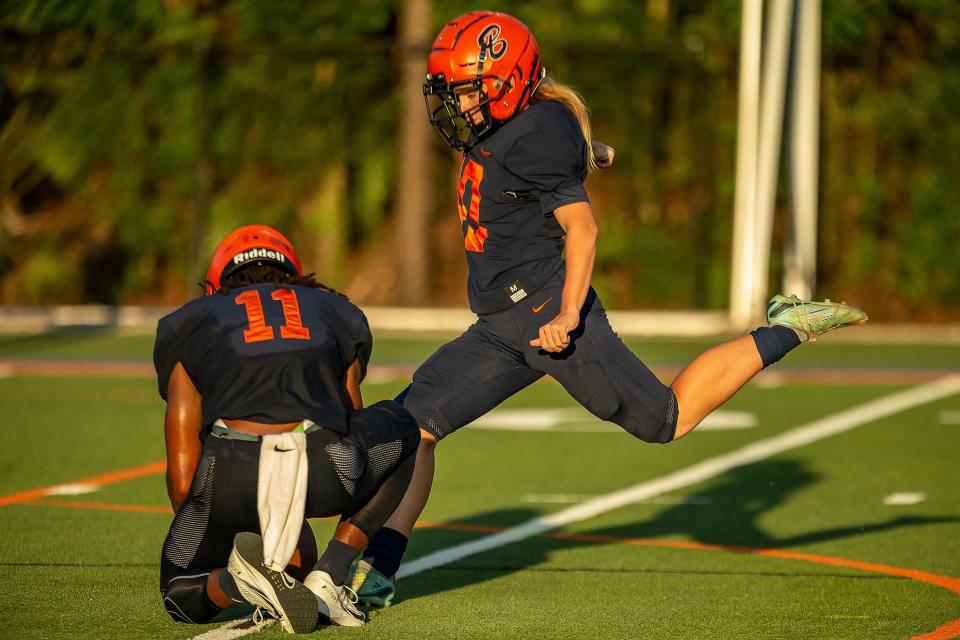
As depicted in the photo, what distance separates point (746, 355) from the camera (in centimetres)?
625

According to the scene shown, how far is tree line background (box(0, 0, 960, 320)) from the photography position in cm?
2033

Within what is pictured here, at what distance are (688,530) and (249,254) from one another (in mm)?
3027

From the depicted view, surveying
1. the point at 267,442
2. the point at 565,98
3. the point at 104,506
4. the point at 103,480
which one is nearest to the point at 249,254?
the point at 267,442

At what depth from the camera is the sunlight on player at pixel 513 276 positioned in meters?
5.91

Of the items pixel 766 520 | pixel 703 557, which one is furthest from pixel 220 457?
pixel 766 520

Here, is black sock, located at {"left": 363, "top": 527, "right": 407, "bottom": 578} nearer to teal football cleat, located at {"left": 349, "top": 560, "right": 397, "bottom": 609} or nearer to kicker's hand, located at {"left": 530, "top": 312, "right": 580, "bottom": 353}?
teal football cleat, located at {"left": 349, "top": 560, "right": 397, "bottom": 609}

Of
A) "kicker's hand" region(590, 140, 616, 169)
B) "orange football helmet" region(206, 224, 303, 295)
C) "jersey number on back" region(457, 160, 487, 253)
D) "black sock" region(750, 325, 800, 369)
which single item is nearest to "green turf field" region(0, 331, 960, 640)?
"black sock" region(750, 325, 800, 369)

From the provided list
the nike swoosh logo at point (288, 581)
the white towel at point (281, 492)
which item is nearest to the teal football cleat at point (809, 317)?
the white towel at point (281, 492)

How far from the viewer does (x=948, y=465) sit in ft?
31.7

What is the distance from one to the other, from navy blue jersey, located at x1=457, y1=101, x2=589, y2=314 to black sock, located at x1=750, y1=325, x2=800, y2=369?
34.1 inches

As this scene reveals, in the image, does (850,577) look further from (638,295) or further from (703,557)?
(638,295)

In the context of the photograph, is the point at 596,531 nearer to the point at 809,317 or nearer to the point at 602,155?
the point at 809,317

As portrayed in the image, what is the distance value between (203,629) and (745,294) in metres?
13.4

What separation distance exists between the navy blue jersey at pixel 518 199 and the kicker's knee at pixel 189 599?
1.48m
